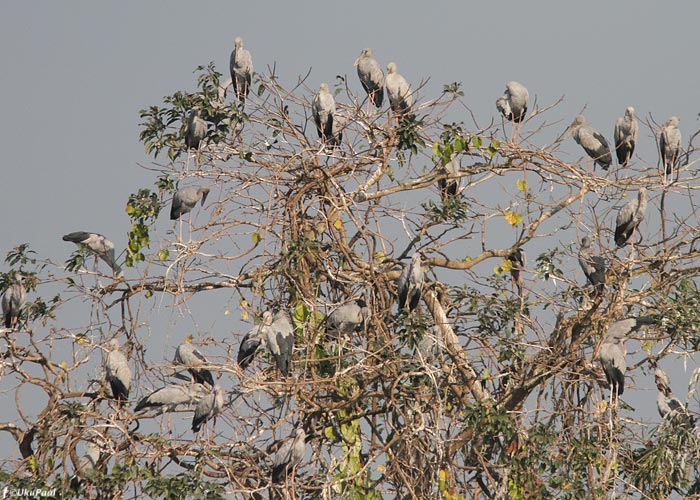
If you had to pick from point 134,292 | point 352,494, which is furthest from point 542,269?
point 134,292

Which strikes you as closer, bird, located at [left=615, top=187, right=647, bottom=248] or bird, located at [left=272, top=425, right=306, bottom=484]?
bird, located at [left=272, top=425, right=306, bottom=484]

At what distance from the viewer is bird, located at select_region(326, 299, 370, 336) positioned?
797 centimetres

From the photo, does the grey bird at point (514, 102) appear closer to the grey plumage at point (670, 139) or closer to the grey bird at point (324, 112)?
the grey plumage at point (670, 139)

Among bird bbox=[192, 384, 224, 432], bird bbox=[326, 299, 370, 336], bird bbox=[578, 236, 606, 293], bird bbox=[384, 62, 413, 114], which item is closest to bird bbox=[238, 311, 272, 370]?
bird bbox=[192, 384, 224, 432]

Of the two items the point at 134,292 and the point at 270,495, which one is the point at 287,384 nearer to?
the point at 270,495

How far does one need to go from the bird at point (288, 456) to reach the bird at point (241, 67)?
166 inches

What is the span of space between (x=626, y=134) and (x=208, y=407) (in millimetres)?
4440

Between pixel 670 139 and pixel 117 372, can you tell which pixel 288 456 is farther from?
pixel 670 139

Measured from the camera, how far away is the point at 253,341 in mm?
7723

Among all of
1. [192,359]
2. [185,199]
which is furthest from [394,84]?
[192,359]

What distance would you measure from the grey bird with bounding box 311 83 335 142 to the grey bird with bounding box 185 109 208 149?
87 centimetres

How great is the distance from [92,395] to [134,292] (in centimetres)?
79

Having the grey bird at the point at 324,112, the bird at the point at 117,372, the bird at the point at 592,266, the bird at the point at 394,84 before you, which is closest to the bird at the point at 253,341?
the bird at the point at 117,372

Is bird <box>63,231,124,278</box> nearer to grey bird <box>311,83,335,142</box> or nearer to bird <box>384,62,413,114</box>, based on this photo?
grey bird <box>311,83,335,142</box>
